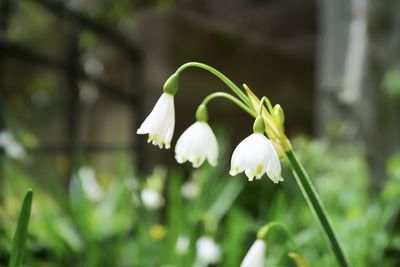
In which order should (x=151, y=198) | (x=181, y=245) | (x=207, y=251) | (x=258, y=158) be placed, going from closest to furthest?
(x=258, y=158) → (x=207, y=251) → (x=181, y=245) → (x=151, y=198)

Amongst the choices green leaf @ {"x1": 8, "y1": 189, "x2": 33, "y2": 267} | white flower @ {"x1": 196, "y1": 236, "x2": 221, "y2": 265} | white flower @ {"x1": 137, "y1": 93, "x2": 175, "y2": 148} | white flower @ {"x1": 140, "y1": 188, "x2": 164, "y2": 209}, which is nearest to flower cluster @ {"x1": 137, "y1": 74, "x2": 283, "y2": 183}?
white flower @ {"x1": 137, "y1": 93, "x2": 175, "y2": 148}

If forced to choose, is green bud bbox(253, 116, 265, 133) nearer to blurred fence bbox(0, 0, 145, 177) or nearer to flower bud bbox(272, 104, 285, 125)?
flower bud bbox(272, 104, 285, 125)

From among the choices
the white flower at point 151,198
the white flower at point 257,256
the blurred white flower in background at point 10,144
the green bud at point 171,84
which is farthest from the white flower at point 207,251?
the blurred white flower in background at point 10,144

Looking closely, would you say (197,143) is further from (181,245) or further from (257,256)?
(181,245)

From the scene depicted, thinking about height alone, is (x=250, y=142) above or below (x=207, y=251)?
below

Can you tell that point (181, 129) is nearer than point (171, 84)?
No

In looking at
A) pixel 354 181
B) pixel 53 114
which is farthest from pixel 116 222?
pixel 53 114

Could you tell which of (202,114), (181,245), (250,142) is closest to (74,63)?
(181,245)
